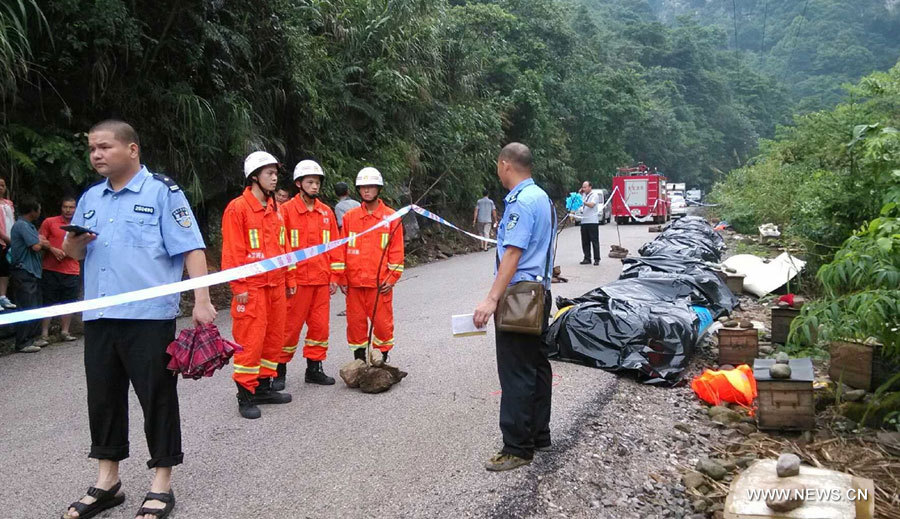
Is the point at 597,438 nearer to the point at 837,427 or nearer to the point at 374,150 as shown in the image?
the point at 837,427

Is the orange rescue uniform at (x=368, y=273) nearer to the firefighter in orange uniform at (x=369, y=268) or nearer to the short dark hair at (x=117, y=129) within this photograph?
Answer: the firefighter in orange uniform at (x=369, y=268)

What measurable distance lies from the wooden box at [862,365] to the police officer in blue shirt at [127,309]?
4.95 meters

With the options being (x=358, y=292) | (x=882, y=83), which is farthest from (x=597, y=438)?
(x=882, y=83)

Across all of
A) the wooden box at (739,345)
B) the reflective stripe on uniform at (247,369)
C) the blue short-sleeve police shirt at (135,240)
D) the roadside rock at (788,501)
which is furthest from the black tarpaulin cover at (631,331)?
the blue short-sleeve police shirt at (135,240)

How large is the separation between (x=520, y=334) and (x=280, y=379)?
8.80ft

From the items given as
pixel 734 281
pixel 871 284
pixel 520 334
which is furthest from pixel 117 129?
pixel 734 281

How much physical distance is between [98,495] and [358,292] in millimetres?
2829

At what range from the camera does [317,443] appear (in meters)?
4.58

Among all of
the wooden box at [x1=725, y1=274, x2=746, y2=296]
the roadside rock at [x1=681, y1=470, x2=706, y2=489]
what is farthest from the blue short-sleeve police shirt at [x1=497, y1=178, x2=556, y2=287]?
the wooden box at [x1=725, y1=274, x2=746, y2=296]

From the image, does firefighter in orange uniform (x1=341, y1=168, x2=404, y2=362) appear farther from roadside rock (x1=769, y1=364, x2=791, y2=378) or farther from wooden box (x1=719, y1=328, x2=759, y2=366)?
wooden box (x1=719, y1=328, x2=759, y2=366)

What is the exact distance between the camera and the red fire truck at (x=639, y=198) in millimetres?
31078

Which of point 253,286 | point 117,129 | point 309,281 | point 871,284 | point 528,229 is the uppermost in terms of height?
point 117,129

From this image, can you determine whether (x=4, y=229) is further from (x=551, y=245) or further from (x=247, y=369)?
(x=551, y=245)

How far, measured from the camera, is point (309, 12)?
44.4 ft
